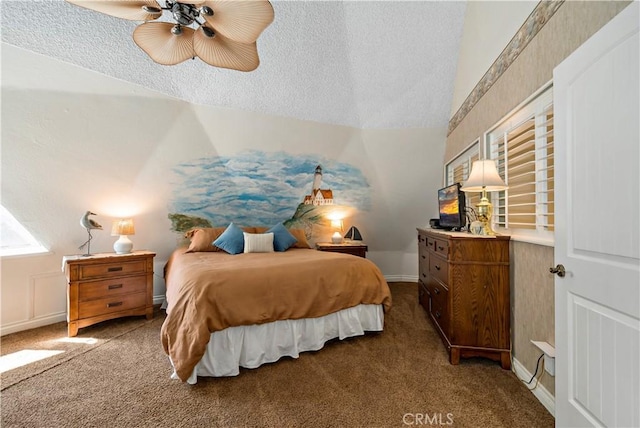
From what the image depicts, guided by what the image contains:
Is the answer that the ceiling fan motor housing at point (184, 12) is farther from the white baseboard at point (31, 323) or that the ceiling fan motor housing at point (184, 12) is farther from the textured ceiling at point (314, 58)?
the white baseboard at point (31, 323)

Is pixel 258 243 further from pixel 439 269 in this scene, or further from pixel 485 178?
pixel 485 178

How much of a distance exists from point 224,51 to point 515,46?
2.03m

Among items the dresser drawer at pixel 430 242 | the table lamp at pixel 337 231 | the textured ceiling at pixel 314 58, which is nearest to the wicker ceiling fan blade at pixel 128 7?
the textured ceiling at pixel 314 58

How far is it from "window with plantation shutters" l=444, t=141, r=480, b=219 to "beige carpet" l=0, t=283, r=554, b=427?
154 centimetres

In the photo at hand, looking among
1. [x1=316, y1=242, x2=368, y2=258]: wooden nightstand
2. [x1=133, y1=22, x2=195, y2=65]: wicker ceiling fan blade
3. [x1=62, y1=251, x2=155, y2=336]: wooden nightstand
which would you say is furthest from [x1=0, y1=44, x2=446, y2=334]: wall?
[x1=133, y1=22, x2=195, y2=65]: wicker ceiling fan blade

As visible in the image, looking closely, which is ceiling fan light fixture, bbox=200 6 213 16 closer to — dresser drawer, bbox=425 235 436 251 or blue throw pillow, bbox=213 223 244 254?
dresser drawer, bbox=425 235 436 251

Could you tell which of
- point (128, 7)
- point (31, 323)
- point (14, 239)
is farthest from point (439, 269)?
point (14, 239)

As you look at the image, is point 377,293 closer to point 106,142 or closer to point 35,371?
point 35,371

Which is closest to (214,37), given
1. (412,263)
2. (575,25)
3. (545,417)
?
(575,25)

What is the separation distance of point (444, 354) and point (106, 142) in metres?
3.81

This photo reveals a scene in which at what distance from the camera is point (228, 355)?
202 cm

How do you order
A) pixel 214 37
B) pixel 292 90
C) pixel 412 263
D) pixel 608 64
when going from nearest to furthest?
pixel 608 64
pixel 214 37
pixel 292 90
pixel 412 263

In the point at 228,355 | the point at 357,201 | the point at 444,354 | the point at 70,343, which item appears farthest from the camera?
the point at 357,201

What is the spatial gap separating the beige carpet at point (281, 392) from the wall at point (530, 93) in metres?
0.35
